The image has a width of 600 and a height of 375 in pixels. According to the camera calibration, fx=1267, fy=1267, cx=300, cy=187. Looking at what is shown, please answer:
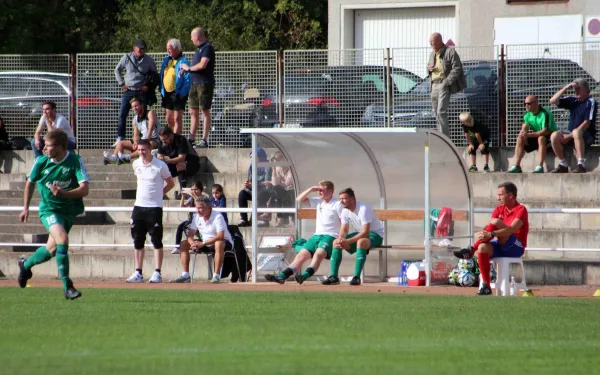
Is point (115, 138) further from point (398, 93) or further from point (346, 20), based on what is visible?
point (346, 20)

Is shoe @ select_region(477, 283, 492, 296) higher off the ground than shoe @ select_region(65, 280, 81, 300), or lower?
lower

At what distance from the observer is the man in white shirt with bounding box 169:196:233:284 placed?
1889 centimetres

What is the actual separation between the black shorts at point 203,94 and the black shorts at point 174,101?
0.70ft

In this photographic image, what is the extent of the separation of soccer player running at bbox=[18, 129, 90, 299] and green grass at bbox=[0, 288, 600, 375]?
0.52 m

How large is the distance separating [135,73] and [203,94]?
1.35 metres

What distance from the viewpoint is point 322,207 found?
18.4m

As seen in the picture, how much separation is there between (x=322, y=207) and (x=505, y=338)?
8621 millimetres

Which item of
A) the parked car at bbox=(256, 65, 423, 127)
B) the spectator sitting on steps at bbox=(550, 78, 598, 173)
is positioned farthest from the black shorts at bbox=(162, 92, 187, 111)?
the spectator sitting on steps at bbox=(550, 78, 598, 173)

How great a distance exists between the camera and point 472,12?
34375 mm

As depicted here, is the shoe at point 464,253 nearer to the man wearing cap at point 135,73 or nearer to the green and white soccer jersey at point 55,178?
Answer: the green and white soccer jersey at point 55,178

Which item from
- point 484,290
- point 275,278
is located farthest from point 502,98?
point 484,290

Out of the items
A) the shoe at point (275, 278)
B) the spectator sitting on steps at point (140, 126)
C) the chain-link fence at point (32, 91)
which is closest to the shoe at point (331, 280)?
the shoe at point (275, 278)

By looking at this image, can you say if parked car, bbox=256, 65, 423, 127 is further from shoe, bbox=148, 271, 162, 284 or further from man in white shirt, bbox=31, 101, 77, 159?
shoe, bbox=148, 271, 162, 284

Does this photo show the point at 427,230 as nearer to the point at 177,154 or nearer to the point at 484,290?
the point at 484,290
